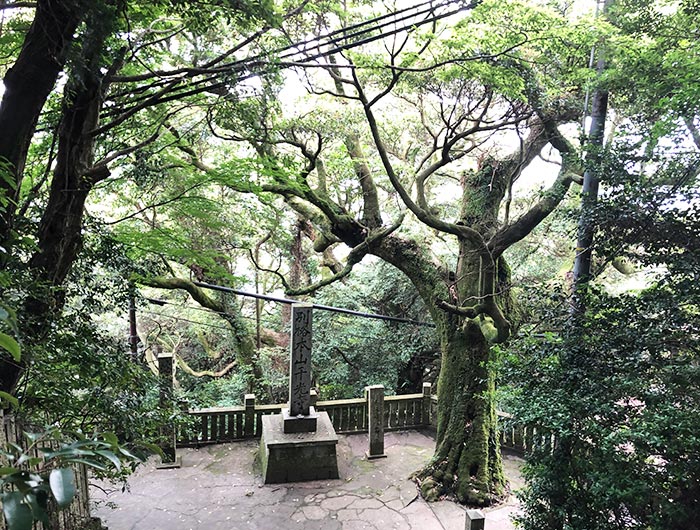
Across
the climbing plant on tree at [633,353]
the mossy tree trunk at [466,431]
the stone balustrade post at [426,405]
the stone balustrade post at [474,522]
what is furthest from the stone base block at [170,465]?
the climbing plant on tree at [633,353]

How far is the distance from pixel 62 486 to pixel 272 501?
248 inches

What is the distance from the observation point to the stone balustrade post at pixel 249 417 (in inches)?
316

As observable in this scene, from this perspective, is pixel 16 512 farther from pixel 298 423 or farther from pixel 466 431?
pixel 298 423

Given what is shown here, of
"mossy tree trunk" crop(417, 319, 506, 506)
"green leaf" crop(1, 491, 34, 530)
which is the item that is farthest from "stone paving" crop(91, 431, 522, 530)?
→ "green leaf" crop(1, 491, 34, 530)

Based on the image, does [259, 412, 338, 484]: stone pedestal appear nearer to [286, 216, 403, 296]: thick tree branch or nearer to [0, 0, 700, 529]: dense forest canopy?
[0, 0, 700, 529]: dense forest canopy

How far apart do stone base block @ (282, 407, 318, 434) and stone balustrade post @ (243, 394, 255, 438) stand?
43.7 inches

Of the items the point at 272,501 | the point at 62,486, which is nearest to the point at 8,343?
the point at 62,486

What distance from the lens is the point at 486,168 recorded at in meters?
6.93

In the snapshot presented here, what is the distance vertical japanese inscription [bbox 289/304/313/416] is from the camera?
708cm

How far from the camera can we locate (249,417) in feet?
26.7

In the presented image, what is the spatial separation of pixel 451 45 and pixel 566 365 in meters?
3.48

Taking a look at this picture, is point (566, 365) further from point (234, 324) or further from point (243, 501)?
point (234, 324)

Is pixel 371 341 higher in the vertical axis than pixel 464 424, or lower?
higher

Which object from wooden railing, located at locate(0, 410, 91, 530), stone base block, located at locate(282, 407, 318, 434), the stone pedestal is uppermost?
wooden railing, located at locate(0, 410, 91, 530)
